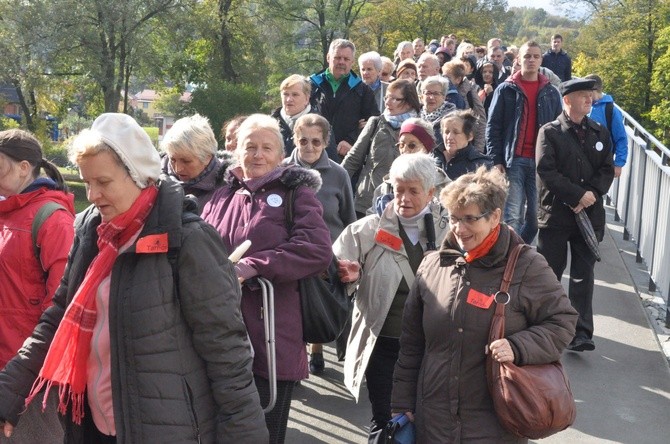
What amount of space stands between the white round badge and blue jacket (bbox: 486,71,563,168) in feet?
15.5

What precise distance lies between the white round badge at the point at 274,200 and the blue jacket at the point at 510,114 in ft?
15.5

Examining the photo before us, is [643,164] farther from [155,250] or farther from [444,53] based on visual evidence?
[155,250]

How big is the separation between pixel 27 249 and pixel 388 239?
69.6 inches

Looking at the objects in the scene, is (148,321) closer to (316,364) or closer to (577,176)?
(316,364)

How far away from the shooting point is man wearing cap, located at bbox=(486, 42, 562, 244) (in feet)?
27.8

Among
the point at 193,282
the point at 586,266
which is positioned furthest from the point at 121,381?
the point at 586,266

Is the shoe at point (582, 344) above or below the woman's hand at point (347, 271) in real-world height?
below

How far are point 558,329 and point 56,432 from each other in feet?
7.66

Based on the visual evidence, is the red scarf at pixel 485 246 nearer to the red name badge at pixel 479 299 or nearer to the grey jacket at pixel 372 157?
the red name badge at pixel 479 299

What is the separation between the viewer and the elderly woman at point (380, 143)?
7.29m

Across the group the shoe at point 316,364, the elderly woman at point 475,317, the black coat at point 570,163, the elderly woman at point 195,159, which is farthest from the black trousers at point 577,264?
the elderly woman at point 475,317

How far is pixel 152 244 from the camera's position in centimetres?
279

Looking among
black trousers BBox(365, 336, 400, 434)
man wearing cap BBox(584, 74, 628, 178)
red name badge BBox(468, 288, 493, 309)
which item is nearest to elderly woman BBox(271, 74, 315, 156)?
man wearing cap BBox(584, 74, 628, 178)

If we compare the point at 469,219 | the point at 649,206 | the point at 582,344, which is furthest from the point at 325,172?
the point at 649,206
